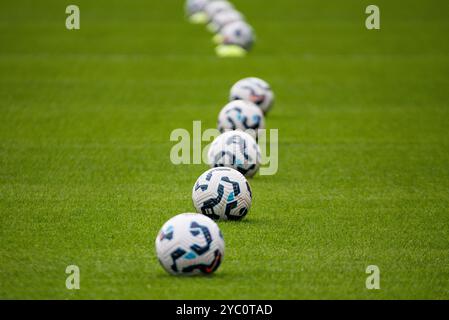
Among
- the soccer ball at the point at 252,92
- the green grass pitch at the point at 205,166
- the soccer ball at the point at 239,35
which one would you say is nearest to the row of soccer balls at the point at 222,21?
the soccer ball at the point at 239,35

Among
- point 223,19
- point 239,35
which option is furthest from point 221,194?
point 223,19

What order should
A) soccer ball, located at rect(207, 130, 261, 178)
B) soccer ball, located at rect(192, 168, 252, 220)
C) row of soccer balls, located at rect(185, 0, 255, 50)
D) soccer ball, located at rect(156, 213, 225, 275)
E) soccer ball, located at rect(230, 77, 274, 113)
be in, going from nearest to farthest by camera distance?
1. soccer ball, located at rect(156, 213, 225, 275)
2. soccer ball, located at rect(192, 168, 252, 220)
3. soccer ball, located at rect(207, 130, 261, 178)
4. soccer ball, located at rect(230, 77, 274, 113)
5. row of soccer balls, located at rect(185, 0, 255, 50)

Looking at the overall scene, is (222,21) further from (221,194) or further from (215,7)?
(221,194)

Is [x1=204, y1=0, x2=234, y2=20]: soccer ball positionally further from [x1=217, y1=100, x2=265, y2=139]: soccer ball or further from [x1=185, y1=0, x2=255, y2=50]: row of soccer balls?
[x1=217, y1=100, x2=265, y2=139]: soccer ball

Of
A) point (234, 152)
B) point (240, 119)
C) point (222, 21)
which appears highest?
point (222, 21)

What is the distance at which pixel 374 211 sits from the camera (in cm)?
1488

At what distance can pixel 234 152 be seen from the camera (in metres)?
16.4

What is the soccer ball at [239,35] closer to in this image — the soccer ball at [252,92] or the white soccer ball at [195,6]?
the white soccer ball at [195,6]

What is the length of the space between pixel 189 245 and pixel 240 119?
934 cm

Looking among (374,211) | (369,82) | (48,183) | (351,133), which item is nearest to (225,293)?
(374,211)

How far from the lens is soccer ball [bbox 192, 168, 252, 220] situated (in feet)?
44.3

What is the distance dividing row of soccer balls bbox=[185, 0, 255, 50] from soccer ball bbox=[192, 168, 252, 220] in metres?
20.3

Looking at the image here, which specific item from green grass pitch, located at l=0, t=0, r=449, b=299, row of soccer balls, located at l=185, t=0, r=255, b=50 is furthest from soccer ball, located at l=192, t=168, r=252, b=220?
row of soccer balls, located at l=185, t=0, r=255, b=50
